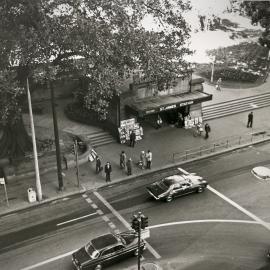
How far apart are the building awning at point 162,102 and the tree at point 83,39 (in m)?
5.45

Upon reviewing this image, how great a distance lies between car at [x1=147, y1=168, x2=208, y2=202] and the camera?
24688 mm

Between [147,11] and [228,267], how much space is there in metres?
14.5

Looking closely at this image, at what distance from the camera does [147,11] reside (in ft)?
84.4

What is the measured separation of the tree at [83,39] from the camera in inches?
895

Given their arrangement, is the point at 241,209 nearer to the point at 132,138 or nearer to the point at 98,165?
the point at 98,165

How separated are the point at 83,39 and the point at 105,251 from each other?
10697 mm

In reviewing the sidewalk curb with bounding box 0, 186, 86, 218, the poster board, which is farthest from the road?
the poster board

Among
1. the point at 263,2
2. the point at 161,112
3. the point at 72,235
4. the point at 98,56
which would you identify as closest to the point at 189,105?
the point at 161,112

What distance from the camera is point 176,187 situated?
24.9 meters

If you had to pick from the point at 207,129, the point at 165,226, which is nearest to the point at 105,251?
the point at 165,226

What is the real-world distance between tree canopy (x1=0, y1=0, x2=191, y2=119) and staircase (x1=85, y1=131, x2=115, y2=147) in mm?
6918

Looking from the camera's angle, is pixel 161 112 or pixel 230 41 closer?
pixel 161 112

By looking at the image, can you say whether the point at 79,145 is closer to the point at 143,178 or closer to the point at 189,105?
the point at 143,178

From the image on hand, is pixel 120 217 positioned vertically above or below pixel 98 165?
below
